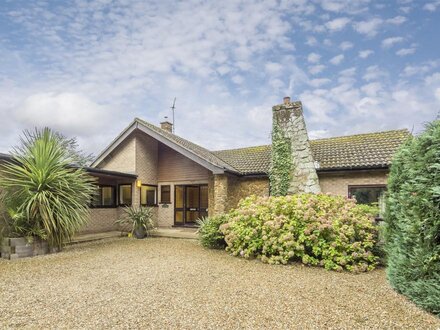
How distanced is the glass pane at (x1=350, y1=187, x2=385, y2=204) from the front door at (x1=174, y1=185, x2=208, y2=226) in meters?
7.21

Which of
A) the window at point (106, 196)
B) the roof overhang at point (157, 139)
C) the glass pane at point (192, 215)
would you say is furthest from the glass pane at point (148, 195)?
the roof overhang at point (157, 139)

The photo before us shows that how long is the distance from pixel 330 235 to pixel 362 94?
764 centimetres

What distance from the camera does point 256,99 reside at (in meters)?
13.0

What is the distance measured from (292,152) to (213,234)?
16.4ft

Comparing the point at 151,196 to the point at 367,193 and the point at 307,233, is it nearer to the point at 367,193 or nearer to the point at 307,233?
the point at 307,233

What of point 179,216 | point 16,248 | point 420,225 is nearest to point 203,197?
point 179,216

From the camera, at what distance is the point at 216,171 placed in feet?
35.0

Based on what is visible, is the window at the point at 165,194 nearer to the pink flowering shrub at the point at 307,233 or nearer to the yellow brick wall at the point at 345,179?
the pink flowering shrub at the point at 307,233

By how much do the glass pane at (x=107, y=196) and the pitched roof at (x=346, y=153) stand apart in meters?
6.29

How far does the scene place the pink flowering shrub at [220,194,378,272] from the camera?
251 inches

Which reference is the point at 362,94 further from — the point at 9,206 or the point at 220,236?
the point at 9,206

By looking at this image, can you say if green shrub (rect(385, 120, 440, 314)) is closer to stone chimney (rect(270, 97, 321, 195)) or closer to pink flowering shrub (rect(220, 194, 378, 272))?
pink flowering shrub (rect(220, 194, 378, 272))

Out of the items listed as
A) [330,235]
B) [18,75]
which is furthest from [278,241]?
[18,75]

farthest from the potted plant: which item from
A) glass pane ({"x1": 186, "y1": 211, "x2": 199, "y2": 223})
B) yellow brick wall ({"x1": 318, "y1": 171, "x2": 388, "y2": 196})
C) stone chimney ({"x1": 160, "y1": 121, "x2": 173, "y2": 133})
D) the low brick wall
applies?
yellow brick wall ({"x1": 318, "y1": 171, "x2": 388, "y2": 196})
